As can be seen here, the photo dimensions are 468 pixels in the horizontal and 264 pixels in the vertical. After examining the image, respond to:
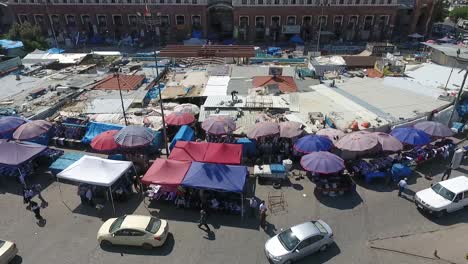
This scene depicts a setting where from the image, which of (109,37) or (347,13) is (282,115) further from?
(109,37)

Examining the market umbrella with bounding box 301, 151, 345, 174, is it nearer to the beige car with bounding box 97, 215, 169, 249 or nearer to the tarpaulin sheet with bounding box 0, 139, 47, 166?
the beige car with bounding box 97, 215, 169, 249

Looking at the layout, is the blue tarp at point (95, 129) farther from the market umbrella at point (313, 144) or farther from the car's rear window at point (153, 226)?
the market umbrella at point (313, 144)

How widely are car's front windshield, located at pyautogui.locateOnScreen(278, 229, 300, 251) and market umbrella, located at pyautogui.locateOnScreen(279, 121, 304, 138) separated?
324 inches

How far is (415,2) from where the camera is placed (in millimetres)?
64000

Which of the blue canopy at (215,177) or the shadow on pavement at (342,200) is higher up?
the blue canopy at (215,177)

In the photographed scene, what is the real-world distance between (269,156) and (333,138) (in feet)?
14.5

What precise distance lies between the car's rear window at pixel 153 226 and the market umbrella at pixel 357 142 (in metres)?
11.7

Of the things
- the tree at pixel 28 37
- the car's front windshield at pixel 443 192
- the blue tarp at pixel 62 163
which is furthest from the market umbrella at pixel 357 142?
the tree at pixel 28 37

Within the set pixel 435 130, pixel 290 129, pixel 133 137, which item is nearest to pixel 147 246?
pixel 133 137

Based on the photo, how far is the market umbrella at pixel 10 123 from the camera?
22.4 meters

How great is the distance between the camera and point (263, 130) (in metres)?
21.2

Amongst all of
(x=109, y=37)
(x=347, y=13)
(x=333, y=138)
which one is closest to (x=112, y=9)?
(x=109, y=37)

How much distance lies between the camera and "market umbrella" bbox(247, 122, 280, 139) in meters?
21.0

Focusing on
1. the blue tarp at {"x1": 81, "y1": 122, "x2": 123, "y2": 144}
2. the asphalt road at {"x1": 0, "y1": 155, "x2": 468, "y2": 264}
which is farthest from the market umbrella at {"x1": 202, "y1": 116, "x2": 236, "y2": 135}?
the blue tarp at {"x1": 81, "y1": 122, "x2": 123, "y2": 144}
